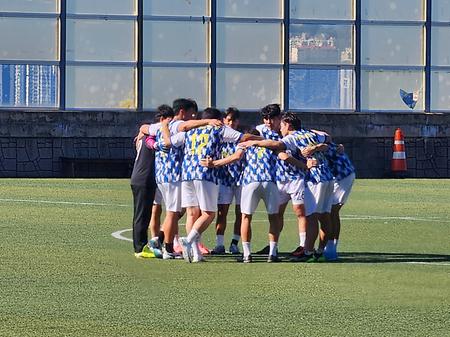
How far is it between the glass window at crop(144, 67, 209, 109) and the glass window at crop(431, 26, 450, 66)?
5766 mm

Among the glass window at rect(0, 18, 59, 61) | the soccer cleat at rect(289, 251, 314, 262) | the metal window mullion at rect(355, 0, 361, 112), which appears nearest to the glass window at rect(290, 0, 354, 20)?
the metal window mullion at rect(355, 0, 361, 112)

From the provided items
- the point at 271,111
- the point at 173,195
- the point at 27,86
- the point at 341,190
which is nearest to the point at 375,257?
the point at 341,190

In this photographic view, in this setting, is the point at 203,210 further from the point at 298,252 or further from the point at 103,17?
the point at 103,17

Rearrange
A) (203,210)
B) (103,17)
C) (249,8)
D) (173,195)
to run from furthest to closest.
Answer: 1. (249,8)
2. (103,17)
3. (173,195)
4. (203,210)

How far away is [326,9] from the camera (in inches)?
1383

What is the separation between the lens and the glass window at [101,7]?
3347cm

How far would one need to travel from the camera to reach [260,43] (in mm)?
34625

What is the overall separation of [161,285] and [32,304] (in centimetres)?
168

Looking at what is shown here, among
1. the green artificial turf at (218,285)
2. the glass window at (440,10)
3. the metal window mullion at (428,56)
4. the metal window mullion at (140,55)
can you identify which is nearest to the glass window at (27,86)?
the metal window mullion at (140,55)

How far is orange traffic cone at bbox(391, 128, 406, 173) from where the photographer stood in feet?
105

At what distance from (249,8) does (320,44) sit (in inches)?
77.9

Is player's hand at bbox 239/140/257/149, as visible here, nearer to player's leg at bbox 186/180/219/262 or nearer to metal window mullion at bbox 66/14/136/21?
player's leg at bbox 186/180/219/262

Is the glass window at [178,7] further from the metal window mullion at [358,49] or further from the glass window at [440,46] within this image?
the glass window at [440,46]

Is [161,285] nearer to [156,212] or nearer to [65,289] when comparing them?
[65,289]
